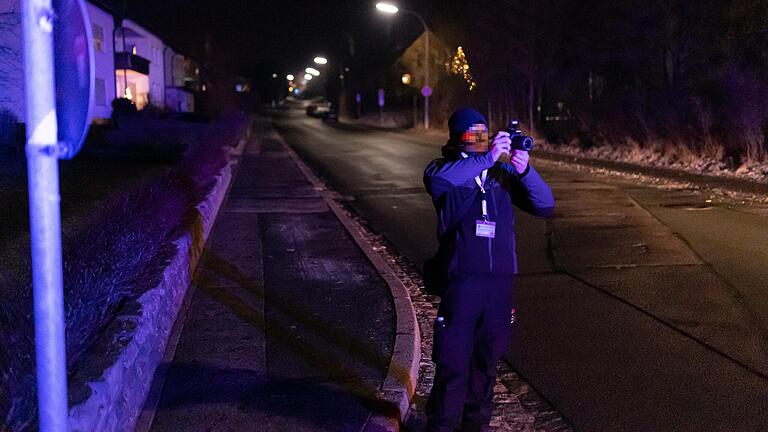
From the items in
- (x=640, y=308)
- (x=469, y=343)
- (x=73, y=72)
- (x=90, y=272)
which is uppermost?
(x=73, y=72)

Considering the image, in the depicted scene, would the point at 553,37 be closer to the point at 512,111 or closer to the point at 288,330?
the point at 512,111

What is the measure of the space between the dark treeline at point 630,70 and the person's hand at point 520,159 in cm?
1564

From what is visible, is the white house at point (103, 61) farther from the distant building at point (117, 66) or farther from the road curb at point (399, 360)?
the road curb at point (399, 360)

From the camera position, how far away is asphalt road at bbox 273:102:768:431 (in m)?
4.50

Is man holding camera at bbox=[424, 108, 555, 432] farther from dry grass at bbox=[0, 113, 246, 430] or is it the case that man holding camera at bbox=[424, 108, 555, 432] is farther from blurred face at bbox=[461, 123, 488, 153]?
dry grass at bbox=[0, 113, 246, 430]

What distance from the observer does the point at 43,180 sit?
2453 mm

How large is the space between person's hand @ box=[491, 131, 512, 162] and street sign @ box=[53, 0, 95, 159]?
1787 millimetres

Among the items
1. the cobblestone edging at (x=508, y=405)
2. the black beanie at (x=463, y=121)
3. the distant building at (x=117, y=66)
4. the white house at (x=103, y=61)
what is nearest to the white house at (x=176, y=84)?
the distant building at (x=117, y=66)

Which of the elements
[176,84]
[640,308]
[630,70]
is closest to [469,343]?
[640,308]

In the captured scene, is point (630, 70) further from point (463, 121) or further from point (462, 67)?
point (463, 121)

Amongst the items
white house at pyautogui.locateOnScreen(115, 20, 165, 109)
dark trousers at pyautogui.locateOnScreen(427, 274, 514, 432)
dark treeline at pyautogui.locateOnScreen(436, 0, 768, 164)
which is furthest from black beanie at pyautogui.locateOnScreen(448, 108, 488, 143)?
white house at pyautogui.locateOnScreen(115, 20, 165, 109)

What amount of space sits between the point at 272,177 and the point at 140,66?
19.5 m

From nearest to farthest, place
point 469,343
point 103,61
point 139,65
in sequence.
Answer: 1. point 469,343
2. point 103,61
3. point 139,65

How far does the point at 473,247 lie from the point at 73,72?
193 centimetres
